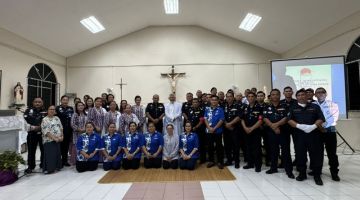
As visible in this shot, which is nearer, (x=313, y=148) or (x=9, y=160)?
(x=313, y=148)

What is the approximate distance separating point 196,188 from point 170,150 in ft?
4.73

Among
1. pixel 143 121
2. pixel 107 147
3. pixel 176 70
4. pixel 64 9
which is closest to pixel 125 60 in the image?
pixel 176 70

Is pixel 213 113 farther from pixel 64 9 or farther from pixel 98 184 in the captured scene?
pixel 64 9

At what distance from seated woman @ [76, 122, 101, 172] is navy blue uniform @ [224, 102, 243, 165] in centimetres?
253

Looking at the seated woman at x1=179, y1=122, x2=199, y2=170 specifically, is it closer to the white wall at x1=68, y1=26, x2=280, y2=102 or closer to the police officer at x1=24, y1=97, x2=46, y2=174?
the police officer at x1=24, y1=97, x2=46, y2=174

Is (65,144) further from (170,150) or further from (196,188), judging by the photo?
(196,188)

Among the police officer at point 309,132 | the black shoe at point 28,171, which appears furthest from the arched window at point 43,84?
the police officer at point 309,132

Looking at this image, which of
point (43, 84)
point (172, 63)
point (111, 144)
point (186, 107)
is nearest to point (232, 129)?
point (186, 107)

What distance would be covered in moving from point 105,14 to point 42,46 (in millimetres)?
2586

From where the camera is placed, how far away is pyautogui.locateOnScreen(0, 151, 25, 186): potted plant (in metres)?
3.86

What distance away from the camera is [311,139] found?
3.68 meters

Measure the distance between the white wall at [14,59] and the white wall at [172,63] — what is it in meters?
2.23

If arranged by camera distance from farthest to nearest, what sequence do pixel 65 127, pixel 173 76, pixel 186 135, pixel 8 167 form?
pixel 173 76 → pixel 65 127 → pixel 186 135 → pixel 8 167

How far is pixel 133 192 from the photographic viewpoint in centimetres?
340
